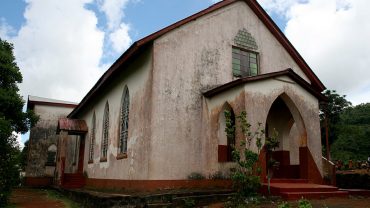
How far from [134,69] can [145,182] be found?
4.52 metres

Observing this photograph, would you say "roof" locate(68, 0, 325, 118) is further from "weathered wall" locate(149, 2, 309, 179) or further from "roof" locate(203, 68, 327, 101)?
"roof" locate(203, 68, 327, 101)

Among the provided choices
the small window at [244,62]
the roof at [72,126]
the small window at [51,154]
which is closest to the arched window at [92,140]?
the roof at [72,126]

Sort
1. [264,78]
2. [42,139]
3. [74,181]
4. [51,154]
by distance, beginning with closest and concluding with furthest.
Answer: [264,78] < [74,181] < [42,139] < [51,154]

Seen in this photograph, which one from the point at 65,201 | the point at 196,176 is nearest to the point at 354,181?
the point at 196,176

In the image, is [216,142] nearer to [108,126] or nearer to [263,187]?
[263,187]

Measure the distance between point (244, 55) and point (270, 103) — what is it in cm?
347

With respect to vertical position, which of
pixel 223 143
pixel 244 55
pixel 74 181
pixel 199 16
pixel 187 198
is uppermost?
pixel 199 16

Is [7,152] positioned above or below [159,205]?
above

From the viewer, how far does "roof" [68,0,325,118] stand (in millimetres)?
11484

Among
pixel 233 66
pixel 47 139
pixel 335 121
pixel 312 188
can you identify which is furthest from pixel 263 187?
pixel 335 121

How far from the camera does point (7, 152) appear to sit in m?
11.6

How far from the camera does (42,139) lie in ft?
86.4

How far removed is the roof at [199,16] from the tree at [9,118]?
3.90 metres

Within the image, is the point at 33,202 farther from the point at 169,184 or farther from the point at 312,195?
the point at 312,195
